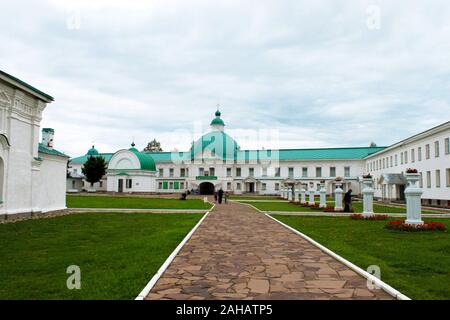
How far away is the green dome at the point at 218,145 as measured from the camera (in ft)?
217

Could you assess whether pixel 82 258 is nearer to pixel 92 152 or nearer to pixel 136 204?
pixel 136 204

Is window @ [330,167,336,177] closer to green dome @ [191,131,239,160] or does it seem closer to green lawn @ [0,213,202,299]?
green dome @ [191,131,239,160]

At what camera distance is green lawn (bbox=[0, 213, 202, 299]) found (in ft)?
18.8

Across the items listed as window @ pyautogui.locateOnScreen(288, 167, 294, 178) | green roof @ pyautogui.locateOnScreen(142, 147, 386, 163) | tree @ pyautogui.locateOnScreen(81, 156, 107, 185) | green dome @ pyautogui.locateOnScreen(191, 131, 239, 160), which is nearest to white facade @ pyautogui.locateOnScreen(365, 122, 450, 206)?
green roof @ pyautogui.locateOnScreen(142, 147, 386, 163)

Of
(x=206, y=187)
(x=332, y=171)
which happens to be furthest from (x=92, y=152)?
(x=332, y=171)

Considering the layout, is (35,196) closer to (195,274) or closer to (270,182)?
(195,274)

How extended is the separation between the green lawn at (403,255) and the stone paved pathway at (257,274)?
1.86ft

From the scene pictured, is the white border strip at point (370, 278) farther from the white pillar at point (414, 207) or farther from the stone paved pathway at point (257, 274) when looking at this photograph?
the white pillar at point (414, 207)

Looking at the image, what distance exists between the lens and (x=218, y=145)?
6706 cm

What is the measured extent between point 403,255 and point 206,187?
5775cm

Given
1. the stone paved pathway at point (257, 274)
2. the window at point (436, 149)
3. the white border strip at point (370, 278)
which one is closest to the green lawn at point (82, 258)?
the stone paved pathway at point (257, 274)
